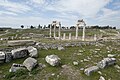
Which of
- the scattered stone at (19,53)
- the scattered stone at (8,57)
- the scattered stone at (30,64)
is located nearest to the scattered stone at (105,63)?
the scattered stone at (30,64)

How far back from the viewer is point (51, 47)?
25.5 meters

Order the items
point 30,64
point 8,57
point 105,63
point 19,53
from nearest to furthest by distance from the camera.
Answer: point 30,64 < point 105,63 < point 8,57 < point 19,53

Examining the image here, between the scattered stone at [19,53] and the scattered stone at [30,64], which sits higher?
the scattered stone at [19,53]

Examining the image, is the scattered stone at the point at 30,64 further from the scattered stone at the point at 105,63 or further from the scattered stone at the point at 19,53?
the scattered stone at the point at 105,63

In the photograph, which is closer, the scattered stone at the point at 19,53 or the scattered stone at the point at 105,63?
the scattered stone at the point at 105,63

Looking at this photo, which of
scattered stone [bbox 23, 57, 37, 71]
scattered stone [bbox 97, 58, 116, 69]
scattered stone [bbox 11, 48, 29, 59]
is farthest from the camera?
scattered stone [bbox 11, 48, 29, 59]

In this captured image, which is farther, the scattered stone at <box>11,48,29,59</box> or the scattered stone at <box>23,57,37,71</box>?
the scattered stone at <box>11,48,29,59</box>

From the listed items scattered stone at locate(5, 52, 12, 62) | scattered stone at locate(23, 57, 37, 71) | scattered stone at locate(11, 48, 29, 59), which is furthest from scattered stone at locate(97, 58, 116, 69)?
scattered stone at locate(5, 52, 12, 62)

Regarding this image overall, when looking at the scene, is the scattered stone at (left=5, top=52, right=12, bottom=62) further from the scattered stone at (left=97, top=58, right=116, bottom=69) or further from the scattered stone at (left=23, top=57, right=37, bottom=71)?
the scattered stone at (left=97, top=58, right=116, bottom=69)

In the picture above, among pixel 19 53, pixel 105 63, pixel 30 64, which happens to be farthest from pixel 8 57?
pixel 105 63

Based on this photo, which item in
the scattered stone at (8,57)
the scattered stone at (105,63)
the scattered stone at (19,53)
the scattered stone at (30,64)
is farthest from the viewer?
the scattered stone at (19,53)

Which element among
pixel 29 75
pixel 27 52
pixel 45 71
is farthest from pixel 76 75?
pixel 27 52

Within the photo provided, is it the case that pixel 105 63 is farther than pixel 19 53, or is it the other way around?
pixel 19 53

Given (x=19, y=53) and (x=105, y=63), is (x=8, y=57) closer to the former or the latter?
(x=19, y=53)
